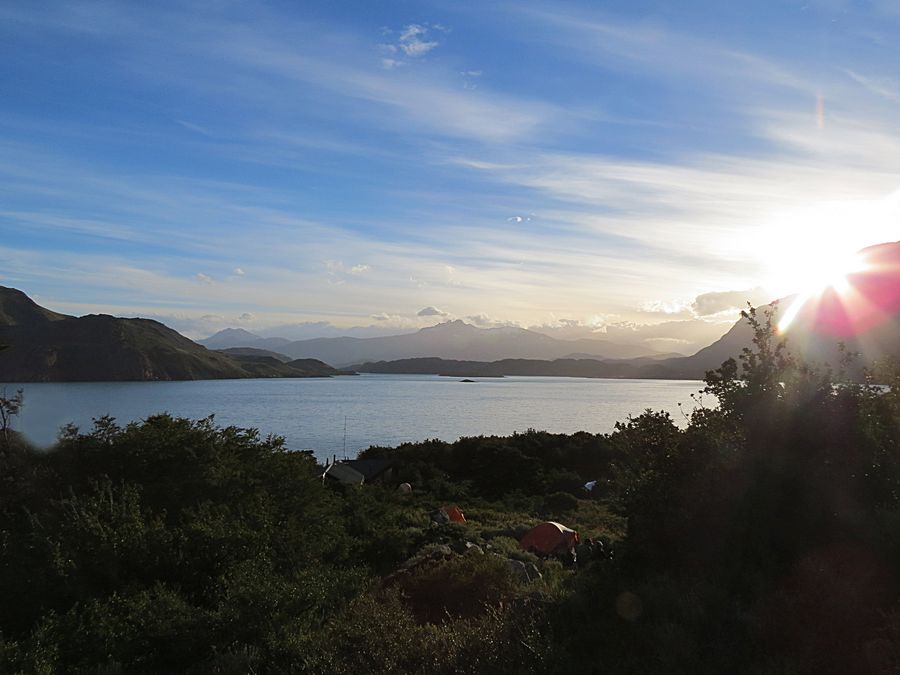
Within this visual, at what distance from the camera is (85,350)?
114 meters

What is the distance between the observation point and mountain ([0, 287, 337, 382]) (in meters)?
103

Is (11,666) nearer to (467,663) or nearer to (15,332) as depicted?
(467,663)

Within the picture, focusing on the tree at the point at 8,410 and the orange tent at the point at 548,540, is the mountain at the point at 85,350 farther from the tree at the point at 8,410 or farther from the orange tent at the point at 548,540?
the orange tent at the point at 548,540

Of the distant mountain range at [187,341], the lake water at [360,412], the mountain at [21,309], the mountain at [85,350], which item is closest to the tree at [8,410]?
the distant mountain range at [187,341]

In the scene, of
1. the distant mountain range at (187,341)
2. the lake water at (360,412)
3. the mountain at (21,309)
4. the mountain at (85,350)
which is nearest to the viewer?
the distant mountain range at (187,341)

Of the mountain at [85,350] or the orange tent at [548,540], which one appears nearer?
the orange tent at [548,540]

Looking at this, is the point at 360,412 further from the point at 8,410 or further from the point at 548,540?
the point at 8,410

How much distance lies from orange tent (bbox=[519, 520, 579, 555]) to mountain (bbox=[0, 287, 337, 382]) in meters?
88.7

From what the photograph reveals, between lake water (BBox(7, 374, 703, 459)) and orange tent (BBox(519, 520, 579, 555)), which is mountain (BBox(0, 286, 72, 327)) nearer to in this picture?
lake water (BBox(7, 374, 703, 459))

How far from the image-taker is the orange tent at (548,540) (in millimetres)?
17109

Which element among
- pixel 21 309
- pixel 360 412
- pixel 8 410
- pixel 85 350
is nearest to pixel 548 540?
pixel 8 410

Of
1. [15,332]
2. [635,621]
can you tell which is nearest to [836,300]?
[635,621]

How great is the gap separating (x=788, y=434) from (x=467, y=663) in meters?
4.62

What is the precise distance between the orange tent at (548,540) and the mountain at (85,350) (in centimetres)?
8869
